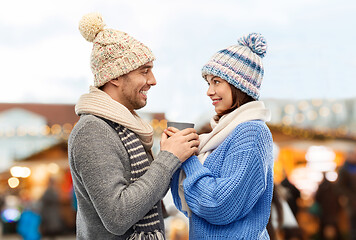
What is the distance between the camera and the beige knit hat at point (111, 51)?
1729 millimetres

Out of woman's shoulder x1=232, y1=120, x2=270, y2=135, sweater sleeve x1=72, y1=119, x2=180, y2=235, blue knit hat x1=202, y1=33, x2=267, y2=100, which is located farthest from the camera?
blue knit hat x1=202, y1=33, x2=267, y2=100

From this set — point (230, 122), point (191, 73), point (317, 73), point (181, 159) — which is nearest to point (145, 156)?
point (181, 159)

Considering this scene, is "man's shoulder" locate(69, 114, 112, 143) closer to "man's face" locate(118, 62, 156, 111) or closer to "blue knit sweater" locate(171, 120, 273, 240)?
"man's face" locate(118, 62, 156, 111)

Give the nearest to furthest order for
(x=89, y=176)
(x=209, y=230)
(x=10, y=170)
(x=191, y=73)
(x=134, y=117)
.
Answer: (x=89, y=176), (x=209, y=230), (x=134, y=117), (x=191, y=73), (x=10, y=170)

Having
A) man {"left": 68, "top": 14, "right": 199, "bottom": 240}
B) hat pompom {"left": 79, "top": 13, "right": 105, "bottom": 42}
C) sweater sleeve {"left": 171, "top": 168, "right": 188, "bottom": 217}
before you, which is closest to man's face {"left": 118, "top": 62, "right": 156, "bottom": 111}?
man {"left": 68, "top": 14, "right": 199, "bottom": 240}

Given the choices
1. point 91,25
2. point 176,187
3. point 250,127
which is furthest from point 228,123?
point 91,25

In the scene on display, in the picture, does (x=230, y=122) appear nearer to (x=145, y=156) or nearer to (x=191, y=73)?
(x=145, y=156)

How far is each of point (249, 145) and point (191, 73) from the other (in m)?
3.70

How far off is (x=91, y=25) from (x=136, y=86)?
0.31m

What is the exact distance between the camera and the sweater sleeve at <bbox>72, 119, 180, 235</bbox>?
150 centimetres

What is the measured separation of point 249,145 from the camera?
1.58 metres

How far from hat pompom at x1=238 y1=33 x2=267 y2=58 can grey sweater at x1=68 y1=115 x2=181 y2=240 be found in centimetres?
58

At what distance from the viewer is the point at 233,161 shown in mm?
1588

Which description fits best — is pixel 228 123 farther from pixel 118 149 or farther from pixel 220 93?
pixel 118 149
